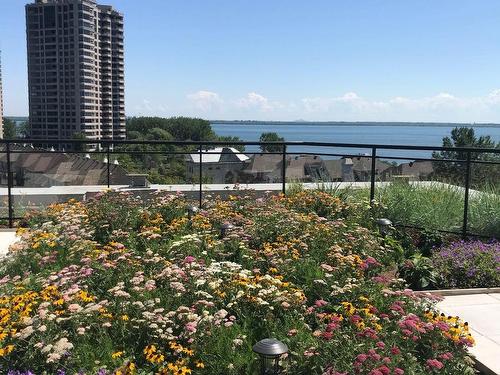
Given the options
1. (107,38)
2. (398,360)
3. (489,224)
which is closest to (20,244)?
(398,360)

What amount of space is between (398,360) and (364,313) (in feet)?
2.09

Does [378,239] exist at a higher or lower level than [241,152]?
lower

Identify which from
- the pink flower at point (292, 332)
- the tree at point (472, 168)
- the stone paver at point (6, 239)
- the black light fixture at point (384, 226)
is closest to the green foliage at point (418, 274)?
the black light fixture at point (384, 226)

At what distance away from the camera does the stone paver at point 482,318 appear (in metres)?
3.12

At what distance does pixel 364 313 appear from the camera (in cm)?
305

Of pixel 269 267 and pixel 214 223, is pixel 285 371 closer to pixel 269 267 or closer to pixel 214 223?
pixel 269 267

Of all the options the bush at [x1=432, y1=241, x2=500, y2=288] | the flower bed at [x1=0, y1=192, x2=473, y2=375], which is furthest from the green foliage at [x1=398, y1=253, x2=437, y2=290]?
the flower bed at [x1=0, y1=192, x2=473, y2=375]

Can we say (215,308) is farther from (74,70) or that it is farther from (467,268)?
(74,70)

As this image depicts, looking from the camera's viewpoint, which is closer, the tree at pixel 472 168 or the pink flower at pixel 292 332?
the pink flower at pixel 292 332

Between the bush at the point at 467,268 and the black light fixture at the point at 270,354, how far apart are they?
261 cm

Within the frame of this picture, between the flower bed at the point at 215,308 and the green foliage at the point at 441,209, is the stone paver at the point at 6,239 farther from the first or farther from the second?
the green foliage at the point at 441,209

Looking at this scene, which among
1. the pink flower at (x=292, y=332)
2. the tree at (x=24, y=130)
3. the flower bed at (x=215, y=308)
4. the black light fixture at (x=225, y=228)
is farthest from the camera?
the tree at (x=24, y=130)

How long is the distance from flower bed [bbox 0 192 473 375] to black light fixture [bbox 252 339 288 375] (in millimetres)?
137

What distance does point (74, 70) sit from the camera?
89.6m
